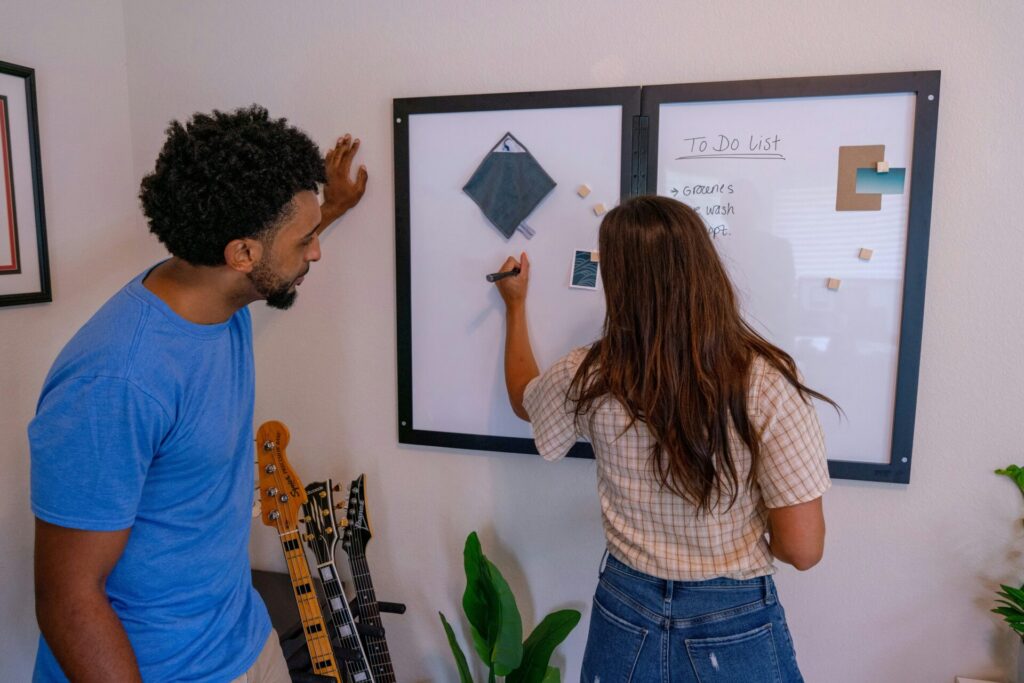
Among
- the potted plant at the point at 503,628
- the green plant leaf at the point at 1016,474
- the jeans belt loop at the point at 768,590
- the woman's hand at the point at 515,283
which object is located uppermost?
the woman's hand at the point at 515,283

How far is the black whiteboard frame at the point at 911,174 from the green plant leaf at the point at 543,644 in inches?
25.9

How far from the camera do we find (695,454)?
105 cm

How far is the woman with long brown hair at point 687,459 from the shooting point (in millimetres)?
1031

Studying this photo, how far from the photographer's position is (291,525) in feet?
4.98

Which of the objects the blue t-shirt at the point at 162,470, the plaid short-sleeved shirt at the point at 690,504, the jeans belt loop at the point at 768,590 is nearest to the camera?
the blue t-shirt at the point at 162,470

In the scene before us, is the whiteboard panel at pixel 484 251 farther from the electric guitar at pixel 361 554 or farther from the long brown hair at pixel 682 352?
the long brown hair at pixel 682 352

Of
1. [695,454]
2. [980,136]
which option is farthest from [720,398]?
[980,136]

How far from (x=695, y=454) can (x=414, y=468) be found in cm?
88

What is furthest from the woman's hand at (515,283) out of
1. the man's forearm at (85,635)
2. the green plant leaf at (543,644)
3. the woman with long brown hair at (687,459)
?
the man's forearm at (85,635)

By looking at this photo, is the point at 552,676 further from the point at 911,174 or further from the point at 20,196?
the point at 20,196

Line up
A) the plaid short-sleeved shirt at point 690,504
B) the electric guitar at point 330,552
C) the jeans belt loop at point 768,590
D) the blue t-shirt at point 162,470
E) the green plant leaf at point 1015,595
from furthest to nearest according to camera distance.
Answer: the electric guitar at point 330,552 → the green plant leaf at point 1015,595 → the jeans belt loop at point 768,590 → the plaid short-sleeved shirt at point 690,504 → the blue t-shirt at point 162,470

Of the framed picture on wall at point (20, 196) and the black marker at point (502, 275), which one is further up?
the framed picture on wall at point (20, 196)

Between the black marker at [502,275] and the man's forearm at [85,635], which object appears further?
the black marker at [502,275]

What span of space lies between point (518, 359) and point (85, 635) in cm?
90
